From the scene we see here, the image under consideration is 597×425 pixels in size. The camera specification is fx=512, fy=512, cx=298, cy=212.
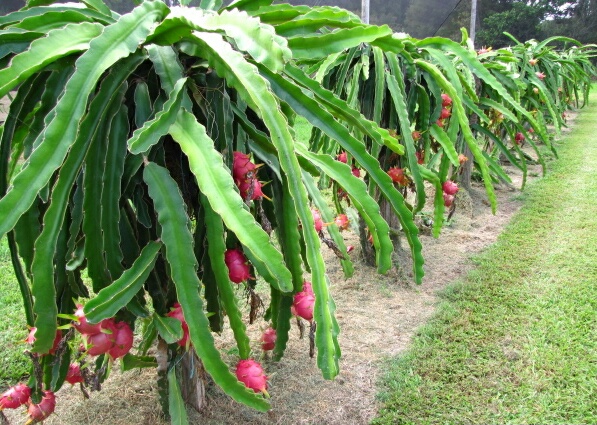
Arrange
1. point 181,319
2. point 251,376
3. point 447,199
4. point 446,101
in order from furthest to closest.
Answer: point 447,199
point 446,101
point 251,376
point 181,319

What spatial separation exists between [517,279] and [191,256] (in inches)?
99.6

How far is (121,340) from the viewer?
130cm

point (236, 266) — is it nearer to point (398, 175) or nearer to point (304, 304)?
point (304, 304)

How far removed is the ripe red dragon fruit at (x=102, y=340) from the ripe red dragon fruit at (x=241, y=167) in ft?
1.62

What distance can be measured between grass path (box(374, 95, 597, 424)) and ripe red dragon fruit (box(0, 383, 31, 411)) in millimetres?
1236

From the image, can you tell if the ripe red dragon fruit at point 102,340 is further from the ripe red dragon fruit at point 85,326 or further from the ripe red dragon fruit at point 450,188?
the ripe red dragon fruit at point 450,188

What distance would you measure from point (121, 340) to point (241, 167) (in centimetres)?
54

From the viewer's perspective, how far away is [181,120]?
124cm

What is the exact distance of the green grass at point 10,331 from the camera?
2197mm

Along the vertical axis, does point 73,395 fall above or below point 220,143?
below

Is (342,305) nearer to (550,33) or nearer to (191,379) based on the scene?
(191,379)

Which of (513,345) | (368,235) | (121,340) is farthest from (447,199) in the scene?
(121,340)

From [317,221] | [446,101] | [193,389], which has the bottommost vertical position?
[193,389]

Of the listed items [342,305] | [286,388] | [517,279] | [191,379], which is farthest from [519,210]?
[191,379]
